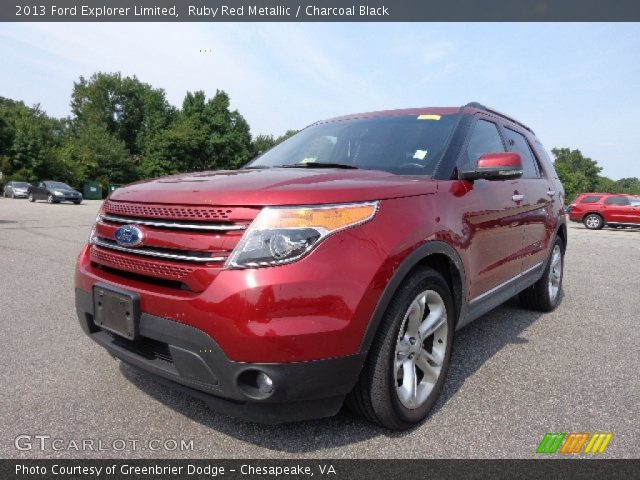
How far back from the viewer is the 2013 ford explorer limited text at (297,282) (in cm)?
172

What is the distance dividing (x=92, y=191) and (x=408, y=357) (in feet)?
146

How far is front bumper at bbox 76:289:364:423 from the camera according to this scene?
172 cm

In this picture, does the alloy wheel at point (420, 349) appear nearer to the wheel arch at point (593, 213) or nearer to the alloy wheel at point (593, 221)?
the wheel arch at point (593, 213)

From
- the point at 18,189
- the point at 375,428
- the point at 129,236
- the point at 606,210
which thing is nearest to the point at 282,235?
the point at 129,236

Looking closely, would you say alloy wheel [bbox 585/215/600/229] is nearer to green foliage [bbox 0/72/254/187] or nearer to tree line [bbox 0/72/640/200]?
tree line [bbox 0/72/640/200]

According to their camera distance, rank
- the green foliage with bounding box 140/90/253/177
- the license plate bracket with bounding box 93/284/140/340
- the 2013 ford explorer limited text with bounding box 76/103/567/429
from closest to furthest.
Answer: the 2013 ford explorer limited text with bounding box 76/103/567/429
the license plate bracket with bounding box 93/284/140/340
the green foliage with bounding box 140/90/253/177

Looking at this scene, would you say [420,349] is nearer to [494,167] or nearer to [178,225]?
[494,167]

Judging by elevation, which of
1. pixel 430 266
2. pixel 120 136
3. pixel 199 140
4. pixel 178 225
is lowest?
pixel 430 266

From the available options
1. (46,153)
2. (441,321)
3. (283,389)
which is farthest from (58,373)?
(46,153)

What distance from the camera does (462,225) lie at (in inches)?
→ 98.2

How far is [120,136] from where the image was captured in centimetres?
6162

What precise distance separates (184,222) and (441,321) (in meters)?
1.44

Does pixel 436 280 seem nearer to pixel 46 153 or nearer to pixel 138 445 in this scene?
pixel 138 445

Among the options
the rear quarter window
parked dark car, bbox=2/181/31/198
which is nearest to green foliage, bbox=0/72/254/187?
parked dark car, bbox=2/181/31/198
